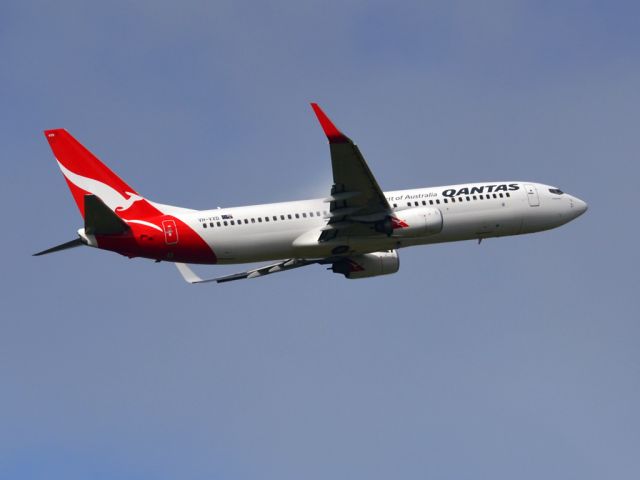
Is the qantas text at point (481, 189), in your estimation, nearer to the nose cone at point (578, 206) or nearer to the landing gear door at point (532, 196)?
the landing gear door at point (532, 196)

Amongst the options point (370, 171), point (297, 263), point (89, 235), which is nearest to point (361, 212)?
point (370, 171)

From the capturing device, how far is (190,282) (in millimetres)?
69188

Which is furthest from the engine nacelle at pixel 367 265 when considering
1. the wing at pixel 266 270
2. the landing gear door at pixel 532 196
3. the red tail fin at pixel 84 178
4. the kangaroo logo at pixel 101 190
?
the kangaroo logo at pixel 101 190

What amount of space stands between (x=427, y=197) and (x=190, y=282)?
13.5 m

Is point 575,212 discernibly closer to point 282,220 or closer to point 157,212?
point 282,220

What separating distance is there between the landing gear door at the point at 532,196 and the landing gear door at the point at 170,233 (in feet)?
64.8

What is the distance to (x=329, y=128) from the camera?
58344 millimetres

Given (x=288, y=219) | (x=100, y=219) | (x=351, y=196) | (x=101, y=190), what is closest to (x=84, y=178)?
(x=101, y=190)

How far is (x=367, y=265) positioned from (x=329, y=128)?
13.7 metres

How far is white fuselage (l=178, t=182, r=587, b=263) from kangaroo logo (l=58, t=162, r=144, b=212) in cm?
302

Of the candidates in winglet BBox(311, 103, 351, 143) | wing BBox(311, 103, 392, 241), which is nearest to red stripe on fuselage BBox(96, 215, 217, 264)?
wing BBox(311, 103, 392, 241)

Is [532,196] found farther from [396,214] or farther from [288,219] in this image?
[288,219]

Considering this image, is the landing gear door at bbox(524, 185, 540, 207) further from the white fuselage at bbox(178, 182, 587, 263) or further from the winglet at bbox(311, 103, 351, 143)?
the winglet at bbox(311, 103, 351, 143)

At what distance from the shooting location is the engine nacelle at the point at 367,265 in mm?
70125
